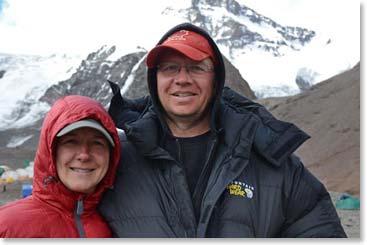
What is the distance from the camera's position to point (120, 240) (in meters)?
0.90

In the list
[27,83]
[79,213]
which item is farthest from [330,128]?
[79,213]

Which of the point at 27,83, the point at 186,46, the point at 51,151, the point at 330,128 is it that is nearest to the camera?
the point at 51,151

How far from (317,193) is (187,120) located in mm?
310

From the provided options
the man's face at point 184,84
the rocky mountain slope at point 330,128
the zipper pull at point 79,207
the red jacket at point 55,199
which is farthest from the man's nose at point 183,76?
the rocky mountain slope at point 330,128

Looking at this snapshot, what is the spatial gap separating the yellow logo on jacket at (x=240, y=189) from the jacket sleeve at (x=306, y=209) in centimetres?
7

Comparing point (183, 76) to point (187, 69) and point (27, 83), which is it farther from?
point (27, 83)

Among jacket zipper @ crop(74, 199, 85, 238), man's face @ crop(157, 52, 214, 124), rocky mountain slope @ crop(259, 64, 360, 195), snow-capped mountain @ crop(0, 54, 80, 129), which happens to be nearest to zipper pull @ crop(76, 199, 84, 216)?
jacket zipper @ crop(74, 199, 85, 238)

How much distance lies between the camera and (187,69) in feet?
3.34

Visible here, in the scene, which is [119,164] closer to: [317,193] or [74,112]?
[74,112]

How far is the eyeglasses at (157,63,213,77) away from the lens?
102cm

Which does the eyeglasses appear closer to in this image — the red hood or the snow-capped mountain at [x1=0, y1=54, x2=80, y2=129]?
the red hood

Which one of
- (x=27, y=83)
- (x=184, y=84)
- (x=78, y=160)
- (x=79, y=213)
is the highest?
(x=184, y=84)

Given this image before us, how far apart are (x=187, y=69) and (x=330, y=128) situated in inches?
302

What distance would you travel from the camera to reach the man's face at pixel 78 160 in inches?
35.8
